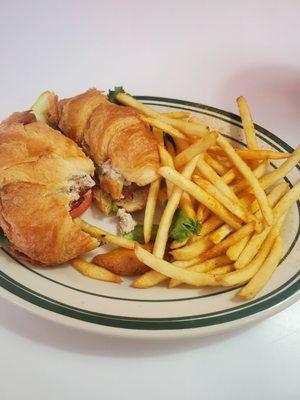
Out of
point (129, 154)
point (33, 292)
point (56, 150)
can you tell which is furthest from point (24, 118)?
point (33, 292)

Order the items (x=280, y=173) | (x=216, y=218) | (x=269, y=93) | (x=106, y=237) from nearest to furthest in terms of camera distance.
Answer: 1. (x=106, y=237)
2. (x=216, y=218)
3. (x=280, y=173)
4. (x=269, y=93)

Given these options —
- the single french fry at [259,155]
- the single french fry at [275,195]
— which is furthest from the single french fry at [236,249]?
the single french fry at [259,155]

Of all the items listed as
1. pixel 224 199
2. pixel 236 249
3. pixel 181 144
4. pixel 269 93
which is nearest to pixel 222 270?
pixel 236 249

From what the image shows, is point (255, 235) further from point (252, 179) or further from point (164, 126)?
point (164, 126)

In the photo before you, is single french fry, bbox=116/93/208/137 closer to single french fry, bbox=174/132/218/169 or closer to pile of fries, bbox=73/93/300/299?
pile of fries, bbox=73/93/300/299

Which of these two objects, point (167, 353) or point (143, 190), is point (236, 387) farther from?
point (143, 190)
